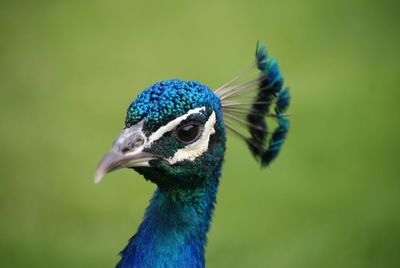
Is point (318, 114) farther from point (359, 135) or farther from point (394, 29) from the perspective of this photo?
point (394, 29)

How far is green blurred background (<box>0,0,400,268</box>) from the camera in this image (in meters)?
2.70

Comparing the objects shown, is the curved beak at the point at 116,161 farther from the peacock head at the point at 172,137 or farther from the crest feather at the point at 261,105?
the crest feather at the point at 261,105

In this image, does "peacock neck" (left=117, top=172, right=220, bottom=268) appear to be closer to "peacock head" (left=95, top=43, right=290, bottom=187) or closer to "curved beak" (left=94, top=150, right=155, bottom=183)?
"peacock head" (left=95, top=43, right=290, bottom=187)

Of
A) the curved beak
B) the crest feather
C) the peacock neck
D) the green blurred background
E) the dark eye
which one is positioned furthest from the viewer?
the green blurred background

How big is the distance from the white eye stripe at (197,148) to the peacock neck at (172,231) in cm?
11

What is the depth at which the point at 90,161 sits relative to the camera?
3.07 metres

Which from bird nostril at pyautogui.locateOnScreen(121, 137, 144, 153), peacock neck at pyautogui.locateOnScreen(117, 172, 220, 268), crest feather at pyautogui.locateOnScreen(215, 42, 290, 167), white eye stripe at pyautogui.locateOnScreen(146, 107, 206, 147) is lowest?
peacock neck at pyautogui.locateOnScreen(117, 172, 220, 268)

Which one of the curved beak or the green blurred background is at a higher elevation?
the green blurred background

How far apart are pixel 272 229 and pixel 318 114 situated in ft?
3.00

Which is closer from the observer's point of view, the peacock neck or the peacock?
the peacock

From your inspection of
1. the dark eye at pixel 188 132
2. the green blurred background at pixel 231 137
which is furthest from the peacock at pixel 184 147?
the green blurred background at pixel 231 137

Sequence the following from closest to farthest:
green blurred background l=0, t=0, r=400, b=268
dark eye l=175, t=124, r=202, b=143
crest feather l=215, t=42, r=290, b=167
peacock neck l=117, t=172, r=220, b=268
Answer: dark eye l=175, t=124, r=202, b=143
peacock neck l=117, t=172, r=220, b=268
crest feather l=215, t=42, r=290, b=167
green blurred background l=0, t=0, r=400, b=268

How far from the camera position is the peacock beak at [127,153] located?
1163 millimetres

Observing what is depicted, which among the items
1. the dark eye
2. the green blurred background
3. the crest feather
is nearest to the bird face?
the dark eye
